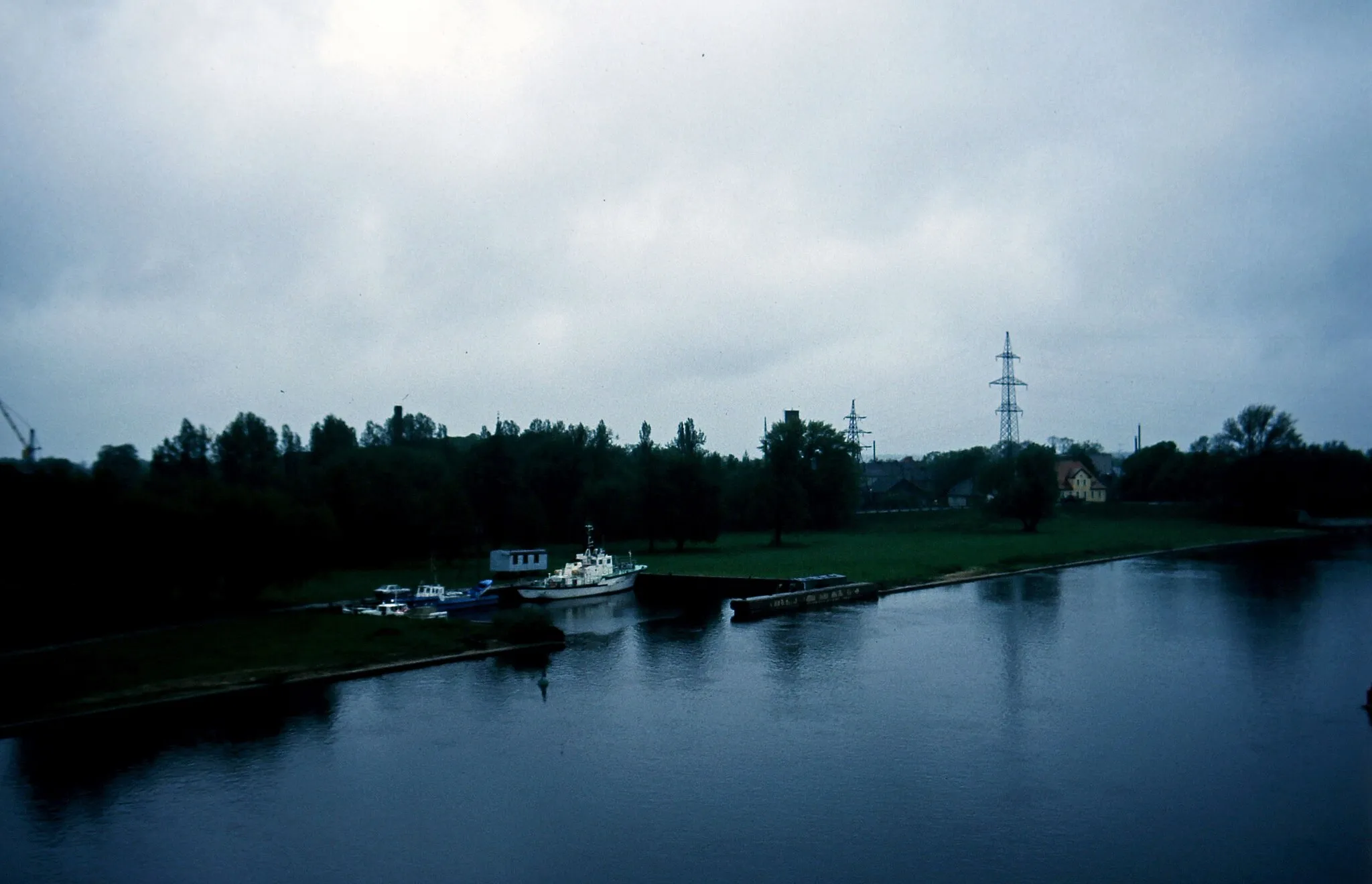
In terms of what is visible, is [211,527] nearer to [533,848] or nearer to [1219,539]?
[533,848]

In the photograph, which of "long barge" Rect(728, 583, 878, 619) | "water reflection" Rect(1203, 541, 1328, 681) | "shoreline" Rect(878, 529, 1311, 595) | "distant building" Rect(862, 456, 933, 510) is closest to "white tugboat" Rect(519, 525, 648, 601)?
"long barge" Rect(728, 583, 878, 619)

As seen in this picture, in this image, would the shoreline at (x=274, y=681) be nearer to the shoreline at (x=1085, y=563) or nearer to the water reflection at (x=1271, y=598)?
the shoreline at (x=1085, y=563)

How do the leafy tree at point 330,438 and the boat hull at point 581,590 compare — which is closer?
the boat hull at point 581,590

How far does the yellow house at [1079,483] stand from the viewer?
4606 inches

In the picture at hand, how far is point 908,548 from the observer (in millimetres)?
68938

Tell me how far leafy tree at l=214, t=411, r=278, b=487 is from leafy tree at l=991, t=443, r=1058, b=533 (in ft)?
185

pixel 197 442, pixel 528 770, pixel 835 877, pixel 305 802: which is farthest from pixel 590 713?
pixel 197 442

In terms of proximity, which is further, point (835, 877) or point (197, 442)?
point (197, 442)

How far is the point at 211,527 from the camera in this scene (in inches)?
1372

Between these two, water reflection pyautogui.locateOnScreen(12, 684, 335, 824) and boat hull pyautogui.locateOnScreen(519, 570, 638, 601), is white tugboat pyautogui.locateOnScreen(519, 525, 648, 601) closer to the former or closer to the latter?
boat hull pyautogui.locateOnScreen(519, 570, 638, 601)

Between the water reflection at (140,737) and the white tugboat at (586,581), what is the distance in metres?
21.2

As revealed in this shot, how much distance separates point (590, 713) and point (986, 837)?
465 inches

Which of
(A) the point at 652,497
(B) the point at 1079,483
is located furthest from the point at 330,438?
(B) the point at 1079,483

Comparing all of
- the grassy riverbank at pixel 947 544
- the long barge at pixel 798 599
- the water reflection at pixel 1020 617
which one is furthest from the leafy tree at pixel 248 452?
the water reflection at pixel 1020 617
